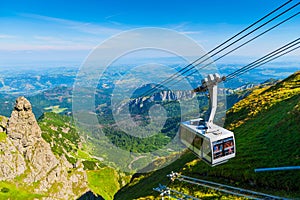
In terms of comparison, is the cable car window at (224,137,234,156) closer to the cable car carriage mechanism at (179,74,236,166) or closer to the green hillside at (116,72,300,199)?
the cable car carriage mechanism at (179,74,236,166)

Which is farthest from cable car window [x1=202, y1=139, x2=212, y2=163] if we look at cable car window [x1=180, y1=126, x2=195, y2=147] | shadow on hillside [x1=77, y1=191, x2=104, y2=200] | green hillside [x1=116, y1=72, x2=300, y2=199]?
shadow on hillside [x1=77, y1=191, x2=104, y2=200]

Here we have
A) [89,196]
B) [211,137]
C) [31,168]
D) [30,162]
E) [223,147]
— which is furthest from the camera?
[30,162]

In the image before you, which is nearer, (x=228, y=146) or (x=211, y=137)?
(x=211, y=137)

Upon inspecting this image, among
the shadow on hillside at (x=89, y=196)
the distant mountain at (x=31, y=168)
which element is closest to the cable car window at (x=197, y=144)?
the distant mountain at (x=31, y=168)

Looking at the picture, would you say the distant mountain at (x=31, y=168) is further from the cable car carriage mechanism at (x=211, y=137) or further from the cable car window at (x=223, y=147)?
the cable car window at (x=223, y=147)

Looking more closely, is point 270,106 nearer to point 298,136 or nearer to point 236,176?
point 298,136

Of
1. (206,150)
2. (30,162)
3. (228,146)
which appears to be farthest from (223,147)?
(30,162)

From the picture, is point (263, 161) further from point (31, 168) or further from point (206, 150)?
point (31, 168)
